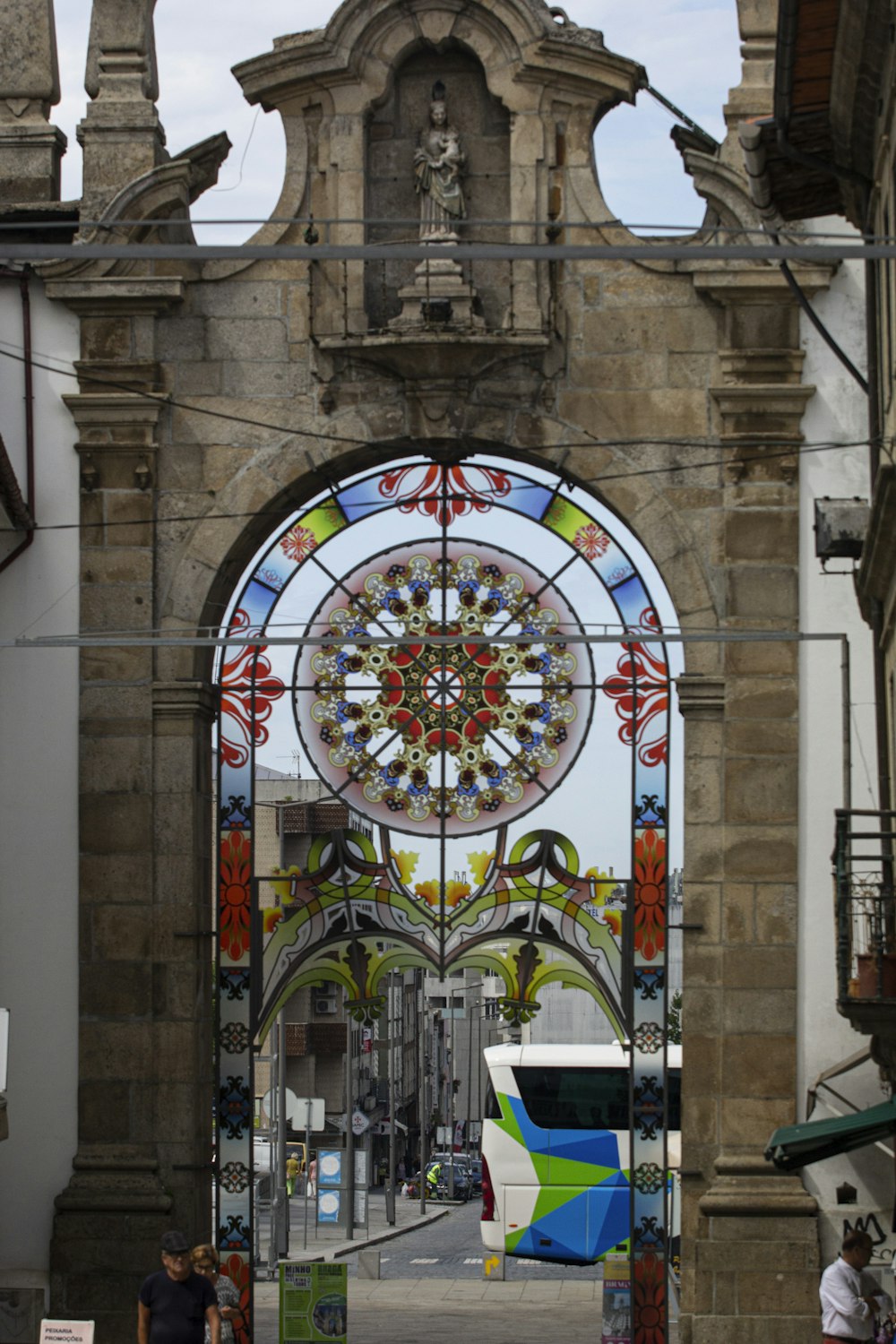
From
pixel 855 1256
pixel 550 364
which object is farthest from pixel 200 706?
pixel 855 1256

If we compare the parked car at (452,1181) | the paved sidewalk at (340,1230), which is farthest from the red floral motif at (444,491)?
the parked car at (452,1181)

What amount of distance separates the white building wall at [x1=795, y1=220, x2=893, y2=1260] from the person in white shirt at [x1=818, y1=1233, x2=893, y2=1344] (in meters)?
3.63

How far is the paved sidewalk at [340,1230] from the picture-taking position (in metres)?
35.5

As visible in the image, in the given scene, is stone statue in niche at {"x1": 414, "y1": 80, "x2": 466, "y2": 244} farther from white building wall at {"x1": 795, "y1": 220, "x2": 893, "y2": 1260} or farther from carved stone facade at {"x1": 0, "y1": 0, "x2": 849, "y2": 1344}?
white building wall at {"x1": 795, "y1": 220, "x2": 893, "y2": 1260}

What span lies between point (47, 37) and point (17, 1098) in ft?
27.6

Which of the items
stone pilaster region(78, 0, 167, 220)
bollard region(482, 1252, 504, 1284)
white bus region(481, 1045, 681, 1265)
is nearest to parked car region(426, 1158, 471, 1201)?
bollard region(482, 1252, 504, 1284)

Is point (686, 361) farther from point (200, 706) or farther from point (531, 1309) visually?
point (531, 1309)

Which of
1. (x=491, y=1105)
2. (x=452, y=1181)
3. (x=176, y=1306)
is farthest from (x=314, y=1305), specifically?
(x=452, y=1181)

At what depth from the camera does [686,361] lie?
19.7 meters

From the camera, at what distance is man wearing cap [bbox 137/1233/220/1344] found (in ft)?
44.3

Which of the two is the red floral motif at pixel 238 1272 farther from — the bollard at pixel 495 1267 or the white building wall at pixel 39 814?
the bollard at pixel 495 1267

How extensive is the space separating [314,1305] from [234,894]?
339cm

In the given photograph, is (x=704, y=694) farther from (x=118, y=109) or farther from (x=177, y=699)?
(x=118, y=109)

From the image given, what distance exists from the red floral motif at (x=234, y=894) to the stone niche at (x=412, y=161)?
4291mm
